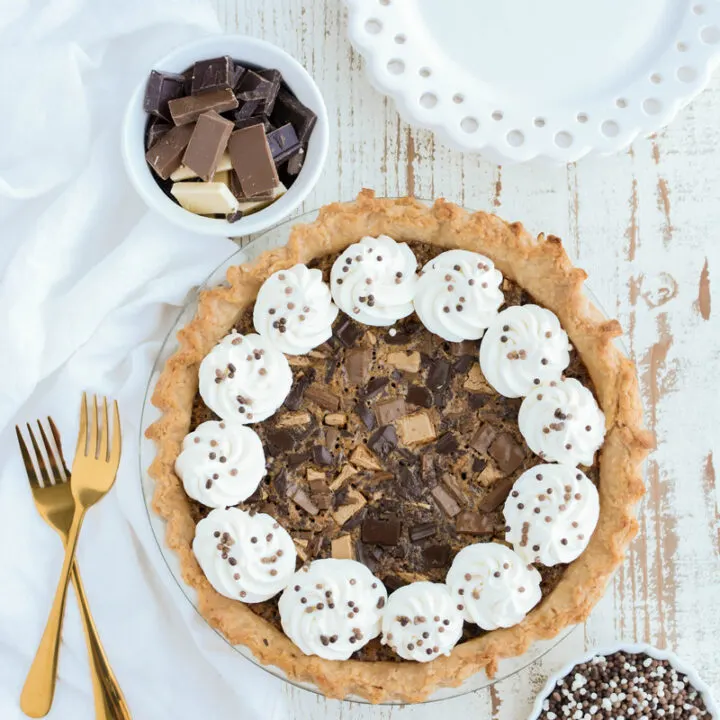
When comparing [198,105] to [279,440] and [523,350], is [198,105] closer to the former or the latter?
[279,440]

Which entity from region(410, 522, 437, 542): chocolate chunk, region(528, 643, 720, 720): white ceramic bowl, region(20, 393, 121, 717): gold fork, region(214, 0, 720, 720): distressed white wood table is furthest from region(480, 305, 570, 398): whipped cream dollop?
region(20, 393, 121, 717): gold fork

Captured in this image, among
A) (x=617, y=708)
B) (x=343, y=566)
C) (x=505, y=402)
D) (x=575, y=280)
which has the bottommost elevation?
(x=617, y=708)

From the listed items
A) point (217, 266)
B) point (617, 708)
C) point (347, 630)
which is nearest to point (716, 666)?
point (617, 708)

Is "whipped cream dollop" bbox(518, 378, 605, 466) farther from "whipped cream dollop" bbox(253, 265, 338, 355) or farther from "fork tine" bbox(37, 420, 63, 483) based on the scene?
"fork tine" bbox(37, 420, 63, 483)

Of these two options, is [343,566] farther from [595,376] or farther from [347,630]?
[595,376]

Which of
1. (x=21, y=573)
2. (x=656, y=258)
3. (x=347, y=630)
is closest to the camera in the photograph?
(x=347, y=630)

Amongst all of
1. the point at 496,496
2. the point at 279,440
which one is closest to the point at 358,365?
the point at 279,440
